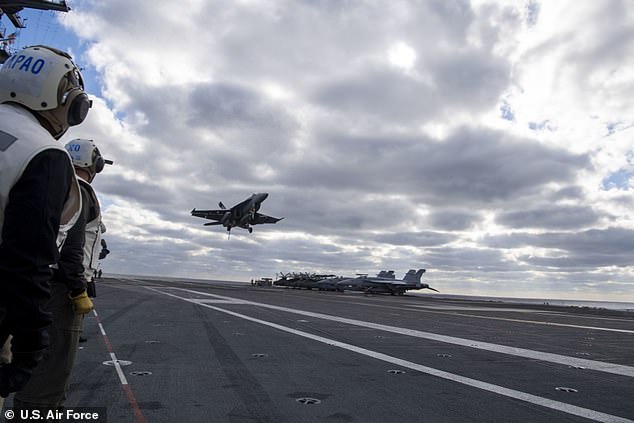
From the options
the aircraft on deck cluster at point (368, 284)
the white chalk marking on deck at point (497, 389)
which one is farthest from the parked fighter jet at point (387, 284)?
the white chalk marking on deck at point (497, 389)

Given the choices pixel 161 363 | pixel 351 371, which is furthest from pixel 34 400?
pixel 351 371

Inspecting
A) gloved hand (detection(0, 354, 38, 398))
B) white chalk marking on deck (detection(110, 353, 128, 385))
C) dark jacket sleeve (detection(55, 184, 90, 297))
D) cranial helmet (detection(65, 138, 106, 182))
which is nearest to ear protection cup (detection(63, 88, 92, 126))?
dark jacket sleeve (detection(55, 184, 90, 297))

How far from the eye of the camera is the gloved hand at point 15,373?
6.92 feet

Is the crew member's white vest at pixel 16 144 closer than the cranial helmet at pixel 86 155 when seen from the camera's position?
Yes

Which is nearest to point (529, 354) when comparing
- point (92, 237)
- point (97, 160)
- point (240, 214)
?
point (92, 237)

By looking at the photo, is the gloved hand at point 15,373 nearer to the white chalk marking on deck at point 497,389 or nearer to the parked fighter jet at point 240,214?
the white chalk marking on deck at point 497,389

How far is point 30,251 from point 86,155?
3311 mm

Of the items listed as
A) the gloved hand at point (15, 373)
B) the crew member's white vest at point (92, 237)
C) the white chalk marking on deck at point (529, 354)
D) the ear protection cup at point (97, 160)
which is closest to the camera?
the gloved hand at point (15, 373)

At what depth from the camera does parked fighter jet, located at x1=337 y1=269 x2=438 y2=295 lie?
6662 centimetres

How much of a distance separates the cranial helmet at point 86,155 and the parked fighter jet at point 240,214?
5126cm

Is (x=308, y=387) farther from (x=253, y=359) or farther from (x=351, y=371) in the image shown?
(x=253, y=359)

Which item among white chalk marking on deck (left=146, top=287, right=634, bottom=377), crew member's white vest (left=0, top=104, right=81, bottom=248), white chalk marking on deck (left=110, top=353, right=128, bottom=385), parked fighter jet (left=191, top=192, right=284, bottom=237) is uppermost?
parked fighter jet (left=191, top=192, right=284, bottom=237)

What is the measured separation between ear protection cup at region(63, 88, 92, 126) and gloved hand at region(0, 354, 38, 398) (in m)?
1.45

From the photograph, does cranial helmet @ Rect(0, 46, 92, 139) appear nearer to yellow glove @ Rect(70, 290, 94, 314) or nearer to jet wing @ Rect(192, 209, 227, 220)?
yellow glove @ Rect(70, 290, 94, 314)
